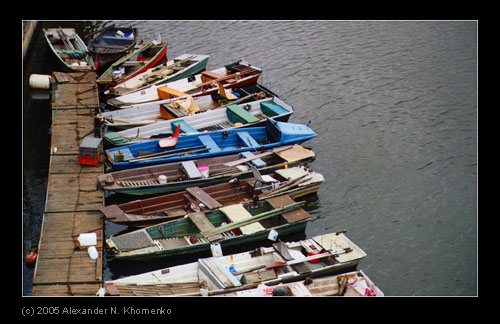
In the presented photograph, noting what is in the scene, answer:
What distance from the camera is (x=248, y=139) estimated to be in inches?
1158

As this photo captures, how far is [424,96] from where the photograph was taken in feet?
122

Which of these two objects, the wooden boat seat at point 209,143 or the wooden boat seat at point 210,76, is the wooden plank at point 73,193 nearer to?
the wooden boat seat at point 209,143

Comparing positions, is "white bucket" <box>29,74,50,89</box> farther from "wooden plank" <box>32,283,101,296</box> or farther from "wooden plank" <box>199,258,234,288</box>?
"wooden plank" <box>199,258,234,288</box>

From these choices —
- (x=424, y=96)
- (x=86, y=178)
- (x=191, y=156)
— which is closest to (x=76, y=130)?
(x=86, y=178)

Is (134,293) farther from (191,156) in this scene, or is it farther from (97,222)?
(191,156)

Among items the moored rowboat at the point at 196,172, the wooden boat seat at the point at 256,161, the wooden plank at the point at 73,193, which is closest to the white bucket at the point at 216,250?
the moored rowboat at the point at 196,172

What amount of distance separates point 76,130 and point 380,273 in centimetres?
1665

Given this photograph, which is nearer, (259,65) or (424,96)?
(424,96)

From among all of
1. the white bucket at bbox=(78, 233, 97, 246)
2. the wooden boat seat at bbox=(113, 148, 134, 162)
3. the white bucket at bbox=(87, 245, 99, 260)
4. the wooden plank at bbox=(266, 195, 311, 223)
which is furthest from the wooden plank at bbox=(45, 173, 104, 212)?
the wooden plank at bbox=(266, 195, 311, 223)

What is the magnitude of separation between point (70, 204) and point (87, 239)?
2951 millimetres

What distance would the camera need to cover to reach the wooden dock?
65.1 feet

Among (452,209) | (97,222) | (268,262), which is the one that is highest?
(97,222)

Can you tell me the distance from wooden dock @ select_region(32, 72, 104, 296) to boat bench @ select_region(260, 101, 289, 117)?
935 cm

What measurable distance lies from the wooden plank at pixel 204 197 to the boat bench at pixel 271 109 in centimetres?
871
